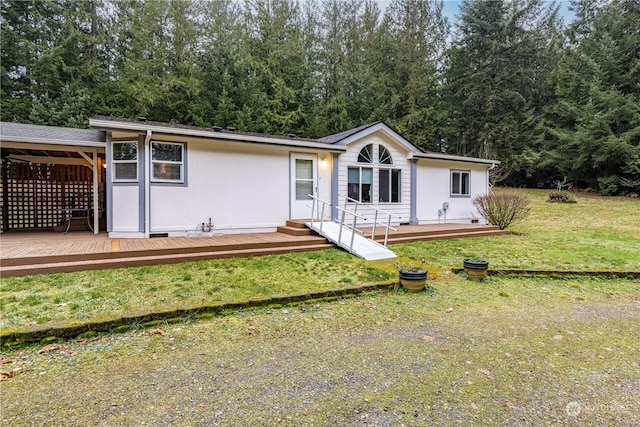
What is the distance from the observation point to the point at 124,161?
7477 mm

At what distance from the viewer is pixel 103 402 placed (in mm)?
2252

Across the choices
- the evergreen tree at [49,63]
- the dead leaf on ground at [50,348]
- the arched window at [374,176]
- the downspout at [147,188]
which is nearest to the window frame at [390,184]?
the arched window at [374,176]

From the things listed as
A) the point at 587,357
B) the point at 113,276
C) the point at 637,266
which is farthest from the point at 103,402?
the point at 637,266

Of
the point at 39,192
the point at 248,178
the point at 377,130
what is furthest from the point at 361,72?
the point at 39,192

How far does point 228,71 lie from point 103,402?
19.9 metres

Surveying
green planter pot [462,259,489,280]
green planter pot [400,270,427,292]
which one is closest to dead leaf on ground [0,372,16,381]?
green planter pot [400,270,427,292]

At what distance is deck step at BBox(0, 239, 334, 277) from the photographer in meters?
5.00

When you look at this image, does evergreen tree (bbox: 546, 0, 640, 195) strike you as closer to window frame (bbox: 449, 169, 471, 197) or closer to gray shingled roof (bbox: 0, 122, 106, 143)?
window frame (bbox: 449, 169, 471, 197)

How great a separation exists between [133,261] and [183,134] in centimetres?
328

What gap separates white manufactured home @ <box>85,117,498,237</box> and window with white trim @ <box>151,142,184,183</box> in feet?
0.07

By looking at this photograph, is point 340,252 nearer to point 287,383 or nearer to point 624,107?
point 287,383

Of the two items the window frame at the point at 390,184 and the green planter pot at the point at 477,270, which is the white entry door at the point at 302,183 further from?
the green planter pot at the point at 477,270

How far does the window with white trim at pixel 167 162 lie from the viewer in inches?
298

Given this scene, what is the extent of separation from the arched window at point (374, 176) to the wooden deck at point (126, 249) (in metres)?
2.09
